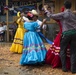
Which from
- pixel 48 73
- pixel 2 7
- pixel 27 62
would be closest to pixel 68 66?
pixel 48 73

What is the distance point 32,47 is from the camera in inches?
363

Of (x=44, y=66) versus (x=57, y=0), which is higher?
(x=57, y=0)

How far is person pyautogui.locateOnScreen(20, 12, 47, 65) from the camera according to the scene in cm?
908

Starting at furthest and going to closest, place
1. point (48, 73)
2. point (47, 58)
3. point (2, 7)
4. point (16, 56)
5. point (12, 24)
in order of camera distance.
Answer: point (2, 7) < point (12, 24) < point (16, 56) < point (47, 58) < point (48, 73)

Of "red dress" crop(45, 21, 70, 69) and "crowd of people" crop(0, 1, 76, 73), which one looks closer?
"crowd of people" crop(0, 1, 76, 73)

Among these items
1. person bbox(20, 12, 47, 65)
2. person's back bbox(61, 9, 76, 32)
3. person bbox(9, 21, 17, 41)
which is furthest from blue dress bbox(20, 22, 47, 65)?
person bbox(9, 21, 17, 41)

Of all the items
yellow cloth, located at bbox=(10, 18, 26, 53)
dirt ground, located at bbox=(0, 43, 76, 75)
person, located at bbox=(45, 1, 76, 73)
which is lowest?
dirt ground, located at bbox=(0, 43, 76, 75)

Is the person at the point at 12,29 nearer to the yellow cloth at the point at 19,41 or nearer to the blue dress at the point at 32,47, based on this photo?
the yellow cloth at the point at 19,41

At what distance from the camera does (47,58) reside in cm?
918

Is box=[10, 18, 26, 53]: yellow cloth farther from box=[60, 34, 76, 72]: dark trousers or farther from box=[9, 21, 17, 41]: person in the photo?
box=[9, 21, 17, 41]: person

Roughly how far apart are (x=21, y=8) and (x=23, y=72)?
28.6 ft

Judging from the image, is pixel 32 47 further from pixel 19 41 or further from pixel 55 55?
pixel 19 41

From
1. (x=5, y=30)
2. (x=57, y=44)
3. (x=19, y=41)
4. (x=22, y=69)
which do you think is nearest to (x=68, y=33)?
(x=57, y=44)

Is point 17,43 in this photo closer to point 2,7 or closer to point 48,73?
point 48,73
